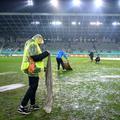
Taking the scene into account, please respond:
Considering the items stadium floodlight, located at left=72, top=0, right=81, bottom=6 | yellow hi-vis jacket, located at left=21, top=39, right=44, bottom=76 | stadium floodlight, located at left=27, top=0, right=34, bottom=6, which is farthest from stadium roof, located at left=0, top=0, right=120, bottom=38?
yellow hi-vis jacket, located at left=21, top=39, right=44, bottom=76

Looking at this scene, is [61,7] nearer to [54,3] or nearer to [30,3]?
[54,3]

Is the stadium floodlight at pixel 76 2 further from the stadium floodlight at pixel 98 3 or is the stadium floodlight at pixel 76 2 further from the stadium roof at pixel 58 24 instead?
the stadium floodlight at pixel 98 3

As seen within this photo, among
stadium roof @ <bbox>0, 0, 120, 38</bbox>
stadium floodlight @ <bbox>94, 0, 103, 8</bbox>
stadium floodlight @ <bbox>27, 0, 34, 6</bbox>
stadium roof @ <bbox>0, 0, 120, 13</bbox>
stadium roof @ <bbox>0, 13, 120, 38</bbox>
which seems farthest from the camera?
stadium roof @ <bbox>0, 13, 120, 38</bbox>

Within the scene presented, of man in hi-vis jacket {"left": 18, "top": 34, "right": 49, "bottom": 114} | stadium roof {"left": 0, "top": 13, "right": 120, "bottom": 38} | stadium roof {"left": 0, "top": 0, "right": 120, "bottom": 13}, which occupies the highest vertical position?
stadium roof {"left": 0, "top": 0, "right": 120, "bottom": 13}

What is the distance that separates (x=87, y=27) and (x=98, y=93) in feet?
202

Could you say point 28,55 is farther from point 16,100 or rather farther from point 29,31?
point 29,31

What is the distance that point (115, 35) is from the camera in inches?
2985

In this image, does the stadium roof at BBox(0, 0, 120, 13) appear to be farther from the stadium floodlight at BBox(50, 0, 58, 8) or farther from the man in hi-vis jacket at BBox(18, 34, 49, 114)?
the man in hi-vis jacket at BBox(18, 34, 49, 114)

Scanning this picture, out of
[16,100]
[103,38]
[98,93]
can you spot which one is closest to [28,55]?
[16,100]

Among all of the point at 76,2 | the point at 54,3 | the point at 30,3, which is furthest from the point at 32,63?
the point at 30,3

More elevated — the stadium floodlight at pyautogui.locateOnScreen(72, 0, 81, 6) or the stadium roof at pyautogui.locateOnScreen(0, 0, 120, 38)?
the stadium floodlight at pyautogui.locateOnScreen(72, 0, 81, 6)

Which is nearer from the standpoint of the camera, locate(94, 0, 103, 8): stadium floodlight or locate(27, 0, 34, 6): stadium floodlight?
locate(94, 0, 103, 8): stadium floodlight

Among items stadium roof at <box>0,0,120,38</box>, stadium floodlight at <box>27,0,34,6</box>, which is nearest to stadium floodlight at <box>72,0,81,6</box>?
stadium roof at <box>0,0,120,38</box>

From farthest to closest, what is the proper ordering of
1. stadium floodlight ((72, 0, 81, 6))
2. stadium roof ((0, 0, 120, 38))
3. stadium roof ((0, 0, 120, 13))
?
stadium roof ((0, 0, 120, 38))
stadium roof ((0, 0, 120, 13))
stadium floodlight ((72, 0, 81, 6))
